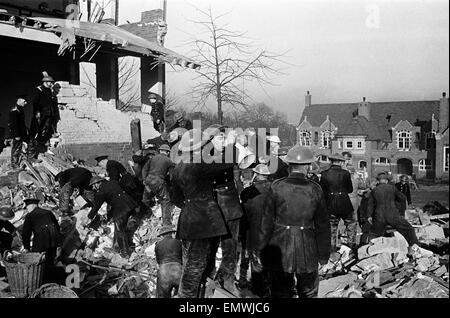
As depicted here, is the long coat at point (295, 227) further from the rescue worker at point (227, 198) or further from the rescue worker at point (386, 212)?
the rescue worker at point (386, 212)

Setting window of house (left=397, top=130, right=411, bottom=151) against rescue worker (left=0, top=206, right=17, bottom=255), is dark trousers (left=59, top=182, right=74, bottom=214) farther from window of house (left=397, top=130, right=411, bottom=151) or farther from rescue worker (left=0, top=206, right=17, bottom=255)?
window of house (left=397, top=130, right=411, bottom=151)

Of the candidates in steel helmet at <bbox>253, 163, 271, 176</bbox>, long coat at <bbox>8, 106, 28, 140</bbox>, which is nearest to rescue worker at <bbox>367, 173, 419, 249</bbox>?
steel helmet at <bbox>253, 163, 271, 176</bbox>

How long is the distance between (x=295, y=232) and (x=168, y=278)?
1.62 metres

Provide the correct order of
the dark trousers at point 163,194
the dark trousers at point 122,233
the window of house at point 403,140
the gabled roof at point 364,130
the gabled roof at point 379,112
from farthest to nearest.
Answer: the gabled roof at point 379,112 → the window of house at point 403,140 → the gabled roof at point 364,130 → the dark trousers at point 163,194 → the dark trousers at point 122,233

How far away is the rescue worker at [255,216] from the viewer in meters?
5.71

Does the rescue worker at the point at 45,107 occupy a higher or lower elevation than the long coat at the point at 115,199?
higher

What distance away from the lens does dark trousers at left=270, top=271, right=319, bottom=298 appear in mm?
4809

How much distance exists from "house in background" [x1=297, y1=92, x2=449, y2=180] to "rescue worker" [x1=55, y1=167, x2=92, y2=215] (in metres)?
38.7

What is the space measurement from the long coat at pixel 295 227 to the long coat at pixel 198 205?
21.7 inches

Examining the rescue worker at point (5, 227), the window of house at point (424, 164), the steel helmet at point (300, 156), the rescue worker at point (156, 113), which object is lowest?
the window of house at point (424, 164)

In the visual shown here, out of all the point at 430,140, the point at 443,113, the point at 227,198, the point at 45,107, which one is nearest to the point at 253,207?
the point at 227,198

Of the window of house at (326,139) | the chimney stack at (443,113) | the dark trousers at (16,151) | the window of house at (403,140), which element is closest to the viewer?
the dark trousers at (16,151)

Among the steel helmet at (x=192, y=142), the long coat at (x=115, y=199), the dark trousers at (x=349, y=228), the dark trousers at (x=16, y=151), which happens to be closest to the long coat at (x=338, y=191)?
the dark trousers at (x=349, y=228)

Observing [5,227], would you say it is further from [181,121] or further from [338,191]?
[338,191]
